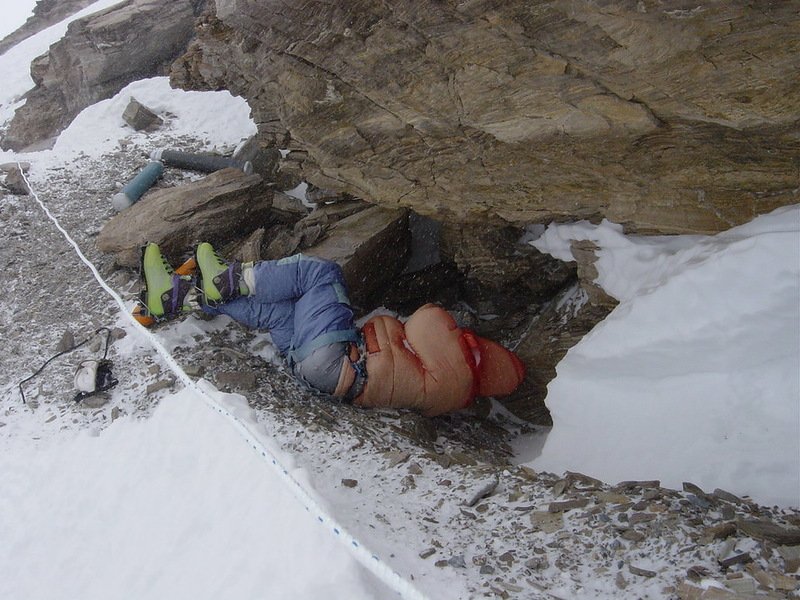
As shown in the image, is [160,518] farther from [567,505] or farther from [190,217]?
[190,217]

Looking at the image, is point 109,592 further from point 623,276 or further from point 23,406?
point 623,276

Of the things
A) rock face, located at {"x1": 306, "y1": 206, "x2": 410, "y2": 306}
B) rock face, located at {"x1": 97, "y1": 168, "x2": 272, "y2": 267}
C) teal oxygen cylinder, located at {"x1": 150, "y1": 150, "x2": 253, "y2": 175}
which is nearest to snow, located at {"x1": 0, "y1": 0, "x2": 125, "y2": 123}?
teal oxygen cylinder, located at {"x1": 150, "y1": 150, "x2": 253, "y2": 175}

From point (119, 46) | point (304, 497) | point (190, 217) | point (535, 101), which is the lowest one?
point (304, 497)

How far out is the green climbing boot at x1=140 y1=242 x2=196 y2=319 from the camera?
6.61m

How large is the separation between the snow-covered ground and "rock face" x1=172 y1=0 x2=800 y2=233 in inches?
23.5

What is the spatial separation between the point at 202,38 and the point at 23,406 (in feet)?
14.7

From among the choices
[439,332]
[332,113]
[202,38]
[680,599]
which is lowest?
[439,332]

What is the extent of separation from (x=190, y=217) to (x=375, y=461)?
4.33m

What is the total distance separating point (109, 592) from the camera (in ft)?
13.7

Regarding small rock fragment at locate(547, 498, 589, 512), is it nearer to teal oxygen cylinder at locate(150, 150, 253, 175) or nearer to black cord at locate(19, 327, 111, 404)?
black cord at locate(19, 327, 111, 404)

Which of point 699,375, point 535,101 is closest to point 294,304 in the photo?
point 535,101

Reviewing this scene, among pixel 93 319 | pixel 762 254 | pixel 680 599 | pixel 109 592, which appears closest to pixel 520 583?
pixel 680 599

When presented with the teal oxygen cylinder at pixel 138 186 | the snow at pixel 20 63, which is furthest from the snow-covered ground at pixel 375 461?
the snow at pixel 20 63

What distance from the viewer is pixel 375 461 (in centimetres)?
493
